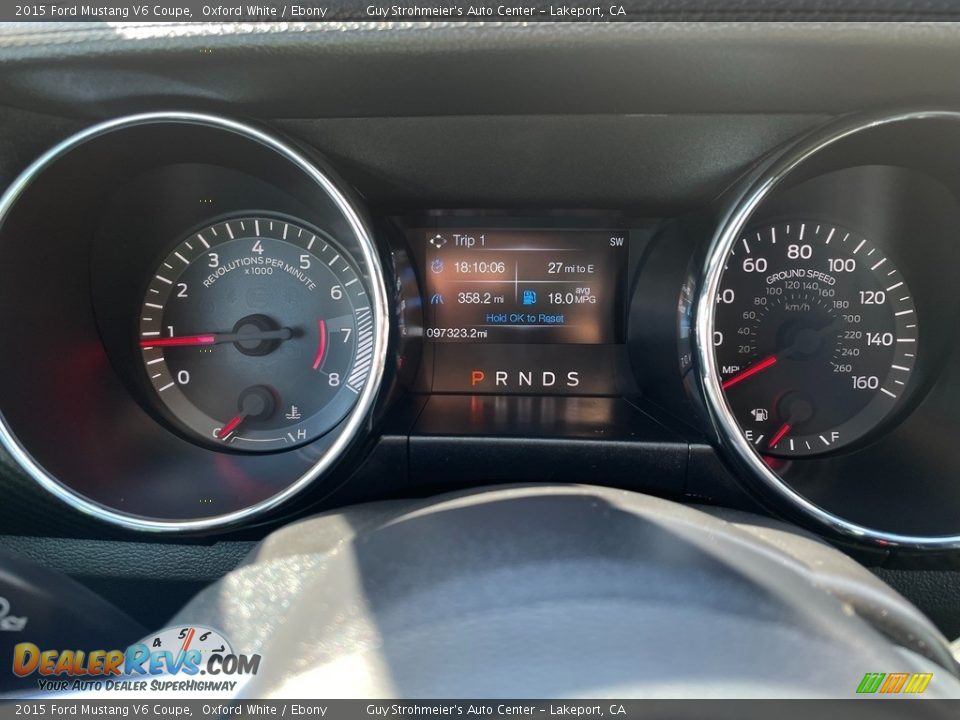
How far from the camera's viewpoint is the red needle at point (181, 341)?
188 centimetres

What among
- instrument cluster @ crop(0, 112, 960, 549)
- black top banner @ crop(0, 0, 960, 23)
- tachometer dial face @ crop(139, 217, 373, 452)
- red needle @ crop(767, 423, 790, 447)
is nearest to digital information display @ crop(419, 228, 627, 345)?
instrument cluster @ crop(0, 112, 960, 549)

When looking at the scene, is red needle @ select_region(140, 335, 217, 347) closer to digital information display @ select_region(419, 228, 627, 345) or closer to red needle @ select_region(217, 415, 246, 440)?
red needle @ select_region(217, 415, 246, 440)

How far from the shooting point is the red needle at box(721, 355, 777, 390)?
1790mm

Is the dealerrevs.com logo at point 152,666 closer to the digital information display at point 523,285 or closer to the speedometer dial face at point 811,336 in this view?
the digital information display at point 523,285

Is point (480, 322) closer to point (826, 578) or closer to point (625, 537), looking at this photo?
point (625, 537)

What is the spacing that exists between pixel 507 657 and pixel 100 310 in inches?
57.3

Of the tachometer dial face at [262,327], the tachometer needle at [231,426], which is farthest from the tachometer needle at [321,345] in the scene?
the tachometer needle at [231,426]

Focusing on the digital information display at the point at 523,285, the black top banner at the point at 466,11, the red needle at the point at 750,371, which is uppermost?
the black top banner at the point at 466,11

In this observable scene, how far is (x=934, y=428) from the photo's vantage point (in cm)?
175

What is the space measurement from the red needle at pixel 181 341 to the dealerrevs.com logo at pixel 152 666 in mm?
802

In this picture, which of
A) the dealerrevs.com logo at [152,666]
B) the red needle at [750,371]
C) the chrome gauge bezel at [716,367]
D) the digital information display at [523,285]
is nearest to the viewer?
the dealerrevs.com logo at [152,666]

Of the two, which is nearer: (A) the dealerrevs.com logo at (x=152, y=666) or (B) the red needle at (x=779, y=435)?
(A) the dealerrevs.com logo at (x=152, y=666)

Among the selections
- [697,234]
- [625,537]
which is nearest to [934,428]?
[697,234]

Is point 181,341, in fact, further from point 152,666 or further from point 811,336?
point 811,336
